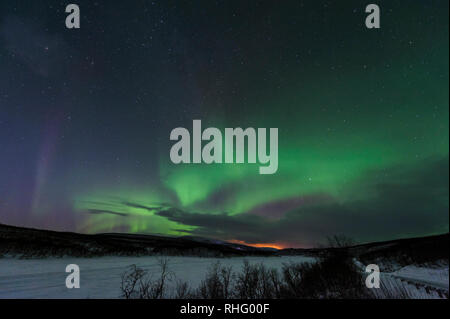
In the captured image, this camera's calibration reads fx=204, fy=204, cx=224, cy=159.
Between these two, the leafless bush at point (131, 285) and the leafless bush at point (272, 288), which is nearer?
the leafless bush at point (131, 285)

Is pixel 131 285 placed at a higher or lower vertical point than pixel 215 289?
lower

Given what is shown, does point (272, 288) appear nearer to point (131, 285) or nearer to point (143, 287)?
point (143, 287)

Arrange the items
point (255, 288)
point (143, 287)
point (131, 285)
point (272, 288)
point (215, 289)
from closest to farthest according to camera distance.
Answer: point (143, 287)
point (215, 289)
point (255, 288)
point (272, 288)
point (131, 285)

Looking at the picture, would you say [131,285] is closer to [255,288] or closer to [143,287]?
[143,287]

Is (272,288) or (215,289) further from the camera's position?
(272,288)

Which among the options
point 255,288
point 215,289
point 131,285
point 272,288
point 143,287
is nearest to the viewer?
point 143,287

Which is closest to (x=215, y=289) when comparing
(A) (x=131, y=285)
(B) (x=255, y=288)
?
(B) (x=255, y=288)

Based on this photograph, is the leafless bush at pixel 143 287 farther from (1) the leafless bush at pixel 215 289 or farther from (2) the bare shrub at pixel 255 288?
(2) the bare shrub at pixel 255 288

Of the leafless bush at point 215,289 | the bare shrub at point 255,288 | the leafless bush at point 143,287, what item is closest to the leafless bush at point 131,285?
the leafless bush at point 143,287

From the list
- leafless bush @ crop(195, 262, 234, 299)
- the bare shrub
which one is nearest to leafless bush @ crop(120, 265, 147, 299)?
leafless bush @ crop(195, 262, 234, 299)

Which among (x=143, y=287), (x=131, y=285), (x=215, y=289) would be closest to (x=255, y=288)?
(x=215, y=289)

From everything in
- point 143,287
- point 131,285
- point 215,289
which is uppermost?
point 143,287

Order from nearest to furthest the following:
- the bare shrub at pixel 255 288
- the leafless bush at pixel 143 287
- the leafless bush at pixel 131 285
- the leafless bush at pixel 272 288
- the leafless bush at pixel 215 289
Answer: the leafless bush at pixel 131 285 → the leafless bush at pixel 272 288 → the leafless bush at pixel 143 287 → the bare shrub at pixel 255 288 → the leafless bush at pixel 215 289

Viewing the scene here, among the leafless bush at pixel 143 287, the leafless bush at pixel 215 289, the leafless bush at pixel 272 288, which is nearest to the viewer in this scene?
the leafless bush at pixel 272 288
